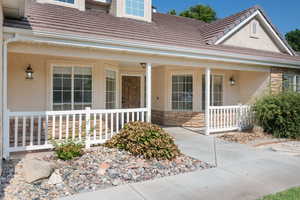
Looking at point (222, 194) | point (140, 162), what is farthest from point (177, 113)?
point (222, 194)

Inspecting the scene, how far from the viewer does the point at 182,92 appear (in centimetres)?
1045

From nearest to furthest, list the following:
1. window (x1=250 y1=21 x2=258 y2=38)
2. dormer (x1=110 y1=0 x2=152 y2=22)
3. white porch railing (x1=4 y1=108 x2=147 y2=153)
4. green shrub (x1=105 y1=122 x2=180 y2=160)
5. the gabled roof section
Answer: green shrub (x1=105 y1=122 x2=180 y2=160)
white porch railing (x1=4 y1=108 x2=147 y2=153)
dormer (x1=110 y1=0 x2=152 y2=22)
the gabled roof section
window (x1=250 y1=21 x2=258 y2=38)

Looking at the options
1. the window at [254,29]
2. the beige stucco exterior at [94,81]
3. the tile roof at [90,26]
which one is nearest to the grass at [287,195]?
the tile roof at [90,26]

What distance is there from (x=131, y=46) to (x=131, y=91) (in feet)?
15.0

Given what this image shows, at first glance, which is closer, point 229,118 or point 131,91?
point 229,118

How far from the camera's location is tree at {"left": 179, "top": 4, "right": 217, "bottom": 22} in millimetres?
→ 30109

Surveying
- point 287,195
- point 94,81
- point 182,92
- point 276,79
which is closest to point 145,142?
point 287,195

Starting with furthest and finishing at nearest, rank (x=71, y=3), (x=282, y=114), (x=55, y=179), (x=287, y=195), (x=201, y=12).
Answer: (x=201, y=12) < (x=71, y=3) < (x=282, y=114) < (x=55, y=179) < (x=287, y=195)

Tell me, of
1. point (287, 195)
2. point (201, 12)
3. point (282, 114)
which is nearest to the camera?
point (287, 195)

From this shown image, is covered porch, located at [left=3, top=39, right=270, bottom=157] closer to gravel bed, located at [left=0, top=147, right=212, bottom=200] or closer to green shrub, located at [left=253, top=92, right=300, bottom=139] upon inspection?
green shrub, located at [left=253, top=92, right=300, bottom=139]

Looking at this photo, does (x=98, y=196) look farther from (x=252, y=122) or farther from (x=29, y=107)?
(x=252, y=122)

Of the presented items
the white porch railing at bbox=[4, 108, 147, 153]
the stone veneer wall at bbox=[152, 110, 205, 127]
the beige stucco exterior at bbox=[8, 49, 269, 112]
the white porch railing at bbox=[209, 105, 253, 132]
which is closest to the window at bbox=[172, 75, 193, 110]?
the beige stucco exterior at bbox=[8, 49, 269, 112]

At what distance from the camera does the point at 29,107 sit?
7.00 m

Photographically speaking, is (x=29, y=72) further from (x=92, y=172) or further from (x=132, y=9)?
(x=132, y=9)
